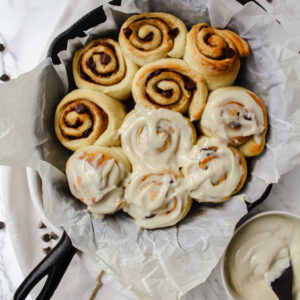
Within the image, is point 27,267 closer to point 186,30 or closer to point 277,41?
point 186,30

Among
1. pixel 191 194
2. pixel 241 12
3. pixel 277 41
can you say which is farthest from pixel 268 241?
pixel 241 12

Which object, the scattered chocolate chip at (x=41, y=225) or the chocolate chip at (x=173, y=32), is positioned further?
the scattered chocolate chip at (x=41, y=225)

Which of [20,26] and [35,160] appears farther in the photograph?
[20,26]

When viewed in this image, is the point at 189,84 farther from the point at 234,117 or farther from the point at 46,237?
the point at 46,237

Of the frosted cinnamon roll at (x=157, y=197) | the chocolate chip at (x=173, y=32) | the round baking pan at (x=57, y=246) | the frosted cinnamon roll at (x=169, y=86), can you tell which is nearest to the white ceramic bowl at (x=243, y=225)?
the round baking pan at (x=57, y=246)

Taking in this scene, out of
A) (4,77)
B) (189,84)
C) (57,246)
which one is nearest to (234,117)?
(189,84)

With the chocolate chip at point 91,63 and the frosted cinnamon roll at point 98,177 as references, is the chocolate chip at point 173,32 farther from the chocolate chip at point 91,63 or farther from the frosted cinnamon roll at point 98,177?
the frosted cinnamon roll at point 98,177

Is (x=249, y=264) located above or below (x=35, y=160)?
below
